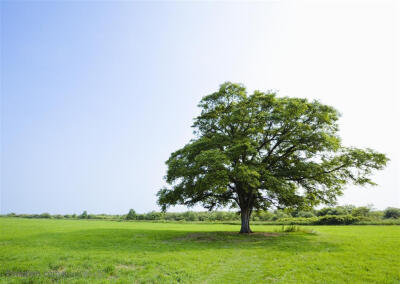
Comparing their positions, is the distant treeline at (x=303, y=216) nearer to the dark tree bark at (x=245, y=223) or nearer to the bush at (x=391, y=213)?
the bush at (x=391, y=213)

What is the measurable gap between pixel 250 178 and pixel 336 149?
32.3ft

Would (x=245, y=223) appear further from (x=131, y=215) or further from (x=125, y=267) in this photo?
(x=131, y=215)

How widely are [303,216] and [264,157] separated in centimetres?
4364

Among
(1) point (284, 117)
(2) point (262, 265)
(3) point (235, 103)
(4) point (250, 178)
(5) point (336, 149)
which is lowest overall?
(2) point (262, 265)

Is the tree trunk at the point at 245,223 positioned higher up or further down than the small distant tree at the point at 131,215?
higher up

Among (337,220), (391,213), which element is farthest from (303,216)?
(391,213)

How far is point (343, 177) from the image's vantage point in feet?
80.9

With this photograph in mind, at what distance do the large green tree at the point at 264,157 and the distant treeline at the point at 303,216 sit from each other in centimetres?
578

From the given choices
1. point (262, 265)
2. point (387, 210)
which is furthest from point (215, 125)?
point (387, 210)

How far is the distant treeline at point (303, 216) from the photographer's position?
46.5 m

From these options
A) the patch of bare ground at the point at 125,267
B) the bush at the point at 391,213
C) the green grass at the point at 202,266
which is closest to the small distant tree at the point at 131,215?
the green grass at the point at 202,266

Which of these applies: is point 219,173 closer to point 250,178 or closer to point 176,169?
point 250,178

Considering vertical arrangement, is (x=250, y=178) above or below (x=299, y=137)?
below

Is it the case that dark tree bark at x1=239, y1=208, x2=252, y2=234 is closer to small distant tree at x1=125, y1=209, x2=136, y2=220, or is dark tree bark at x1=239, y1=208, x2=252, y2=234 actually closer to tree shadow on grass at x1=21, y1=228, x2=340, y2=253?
tree shadow on grass at x1=21, y1=228, x2=340, y2=253
